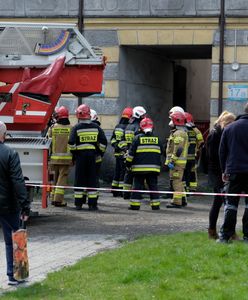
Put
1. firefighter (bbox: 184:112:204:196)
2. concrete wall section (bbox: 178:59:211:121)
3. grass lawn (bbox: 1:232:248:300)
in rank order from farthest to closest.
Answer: concrete wall section (bbox: 178:59:211:121) → firefighter (bbox: 184:112:204:196) → grass lawn (bbox: 1:232:248:300)

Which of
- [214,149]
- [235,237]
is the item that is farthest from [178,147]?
[235,237]

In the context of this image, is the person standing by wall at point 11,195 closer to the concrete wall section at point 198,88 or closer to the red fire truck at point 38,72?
the red fire truck at point 38,72

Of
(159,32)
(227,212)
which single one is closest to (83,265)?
(227,212)

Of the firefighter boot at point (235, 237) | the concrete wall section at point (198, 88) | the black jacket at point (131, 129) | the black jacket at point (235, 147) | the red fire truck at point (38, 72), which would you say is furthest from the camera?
the concrete wall section at point (198, 88)

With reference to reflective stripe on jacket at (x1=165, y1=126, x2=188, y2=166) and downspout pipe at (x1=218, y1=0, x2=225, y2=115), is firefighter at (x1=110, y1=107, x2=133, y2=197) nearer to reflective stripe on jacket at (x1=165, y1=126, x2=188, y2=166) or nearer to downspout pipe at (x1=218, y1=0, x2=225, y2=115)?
reflective stripe on jacket at (x1=165, y1=126, x2=188, y2=166)

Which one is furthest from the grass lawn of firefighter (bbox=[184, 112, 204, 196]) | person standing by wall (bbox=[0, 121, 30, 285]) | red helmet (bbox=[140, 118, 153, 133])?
firefighter (bbox=[184, 112, 204, 196])

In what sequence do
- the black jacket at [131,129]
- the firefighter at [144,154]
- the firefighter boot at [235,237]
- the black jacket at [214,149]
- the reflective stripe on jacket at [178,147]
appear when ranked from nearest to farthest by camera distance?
the firefighter boot at [235,237] → the black jacket at [214,149] → the firefighter at [144,154] → the reflective stripe on jacket at [178,147] → the black jacket at [131,129]

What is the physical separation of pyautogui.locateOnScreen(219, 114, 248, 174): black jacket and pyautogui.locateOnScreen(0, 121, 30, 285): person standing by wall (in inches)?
116

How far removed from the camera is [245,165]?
10.7 m

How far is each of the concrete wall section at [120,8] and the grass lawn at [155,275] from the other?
405 inches

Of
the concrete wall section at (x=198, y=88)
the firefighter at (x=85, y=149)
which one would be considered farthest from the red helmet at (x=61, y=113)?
the concrete wall section at (x=198, y=88)

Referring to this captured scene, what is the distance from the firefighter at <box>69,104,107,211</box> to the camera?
50.1ft

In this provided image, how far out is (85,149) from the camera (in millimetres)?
15266

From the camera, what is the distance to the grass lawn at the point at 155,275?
8.14 meters
